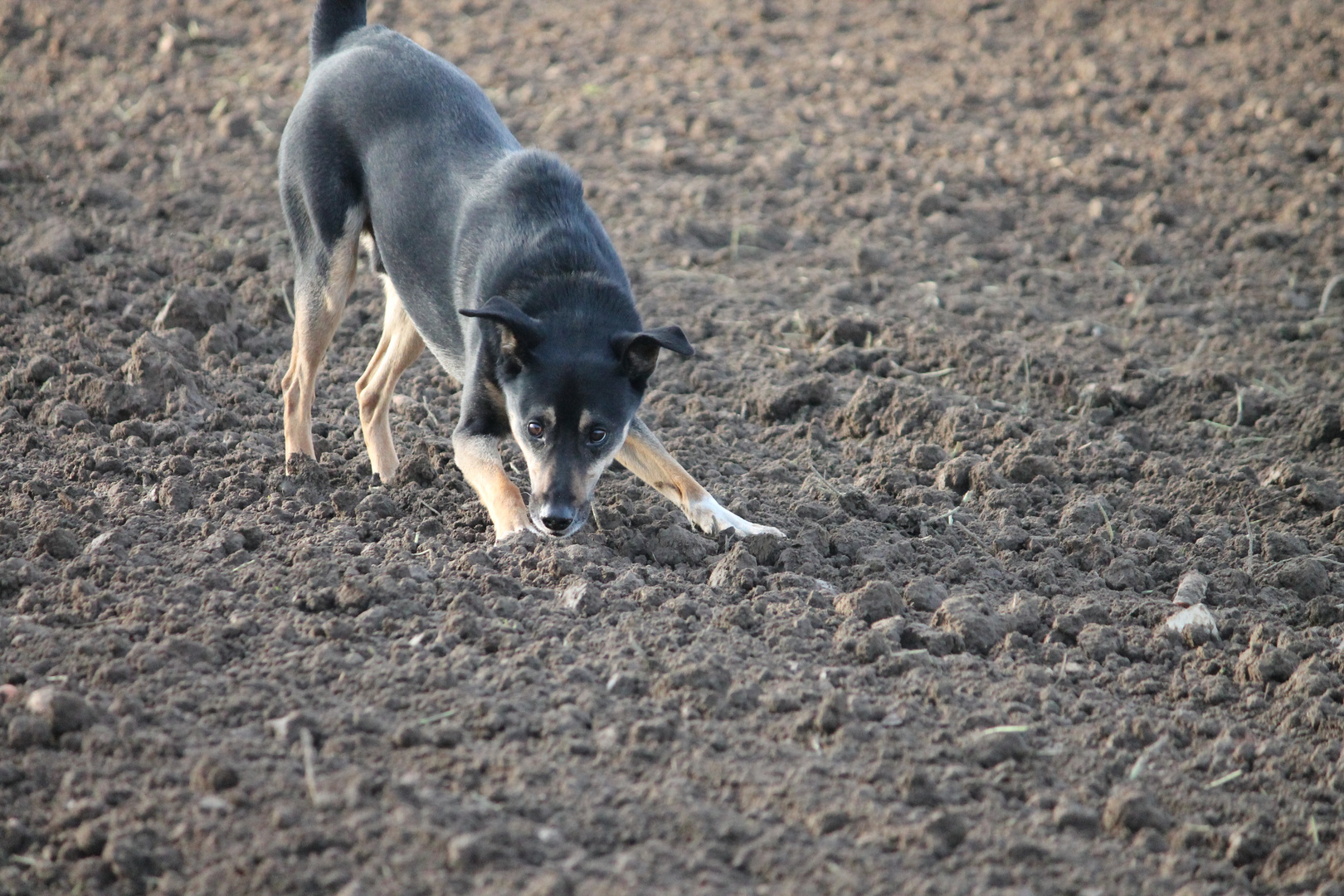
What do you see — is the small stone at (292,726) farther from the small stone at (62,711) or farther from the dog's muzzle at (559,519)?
the dog's muzzle at (559,519)

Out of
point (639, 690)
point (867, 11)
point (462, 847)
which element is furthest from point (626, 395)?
point (867, 11)

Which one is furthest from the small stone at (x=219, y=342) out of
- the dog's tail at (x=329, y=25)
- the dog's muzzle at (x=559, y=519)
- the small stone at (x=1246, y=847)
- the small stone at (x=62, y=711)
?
the small stone at (x=1246, y=847)

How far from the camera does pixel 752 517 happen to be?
5.45 meters

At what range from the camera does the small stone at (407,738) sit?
3.69 meters

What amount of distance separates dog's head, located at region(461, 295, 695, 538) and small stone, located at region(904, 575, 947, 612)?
1289mm

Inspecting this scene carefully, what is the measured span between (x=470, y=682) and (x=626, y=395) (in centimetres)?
147

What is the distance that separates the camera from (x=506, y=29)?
11648mm

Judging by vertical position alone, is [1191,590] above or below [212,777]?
below

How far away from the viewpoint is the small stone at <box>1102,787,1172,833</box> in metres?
3.60

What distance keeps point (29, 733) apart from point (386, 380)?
2.64m

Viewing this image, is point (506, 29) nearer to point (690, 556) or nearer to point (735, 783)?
point (690, 556)

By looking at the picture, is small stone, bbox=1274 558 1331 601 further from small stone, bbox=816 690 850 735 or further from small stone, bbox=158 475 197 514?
small stone, bbox=158 475 197 514

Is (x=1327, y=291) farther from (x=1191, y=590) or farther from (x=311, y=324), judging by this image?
(x=311, y=324)

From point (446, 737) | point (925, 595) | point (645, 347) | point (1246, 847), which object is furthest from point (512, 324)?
point (1246, 847)
